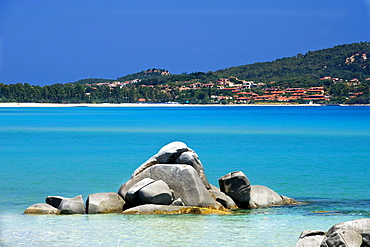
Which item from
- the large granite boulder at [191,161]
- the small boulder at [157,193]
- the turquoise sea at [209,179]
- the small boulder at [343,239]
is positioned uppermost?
the large granite boulder at [191,161]

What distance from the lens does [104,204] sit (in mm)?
14570

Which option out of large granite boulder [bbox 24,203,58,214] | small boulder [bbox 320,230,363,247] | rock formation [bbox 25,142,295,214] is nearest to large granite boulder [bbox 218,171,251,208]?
rock formation [bbox 25,142,295,214]

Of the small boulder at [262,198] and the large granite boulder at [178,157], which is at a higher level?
the large granite boulder at [178,157]

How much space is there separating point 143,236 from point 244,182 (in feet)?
15.7

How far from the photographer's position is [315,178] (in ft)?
74.9

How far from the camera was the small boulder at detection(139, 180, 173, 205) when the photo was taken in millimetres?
14281

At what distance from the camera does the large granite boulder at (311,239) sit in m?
9.23

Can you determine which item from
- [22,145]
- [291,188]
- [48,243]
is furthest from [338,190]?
[22,145]

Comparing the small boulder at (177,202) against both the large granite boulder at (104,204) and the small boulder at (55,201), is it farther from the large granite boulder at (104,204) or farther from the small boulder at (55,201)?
the small boulder at (55,201)

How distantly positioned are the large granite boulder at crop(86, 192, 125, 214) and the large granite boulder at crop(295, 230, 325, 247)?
638cm

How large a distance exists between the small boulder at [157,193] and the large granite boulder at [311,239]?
536 cm

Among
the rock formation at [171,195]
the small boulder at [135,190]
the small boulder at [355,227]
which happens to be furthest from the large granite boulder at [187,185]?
the small boulder at [355,227]

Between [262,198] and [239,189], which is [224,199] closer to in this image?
[239,189]

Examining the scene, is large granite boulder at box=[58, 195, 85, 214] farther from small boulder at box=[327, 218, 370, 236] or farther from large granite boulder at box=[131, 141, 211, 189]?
small boulder at box=[327, 218, 370, 236]
